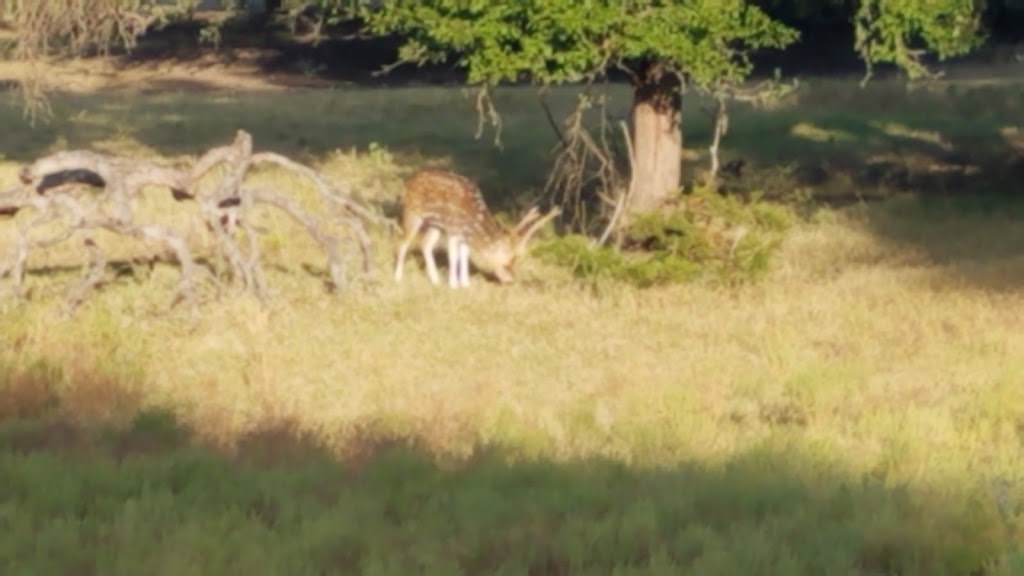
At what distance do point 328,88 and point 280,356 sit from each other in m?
28.5

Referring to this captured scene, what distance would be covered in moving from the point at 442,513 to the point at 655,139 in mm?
14055

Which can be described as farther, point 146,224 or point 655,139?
point 655,139

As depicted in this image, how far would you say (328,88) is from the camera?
41.8 meters

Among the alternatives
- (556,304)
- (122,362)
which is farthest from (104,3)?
(122,362)

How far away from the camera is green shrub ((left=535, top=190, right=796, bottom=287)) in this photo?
19.0 m

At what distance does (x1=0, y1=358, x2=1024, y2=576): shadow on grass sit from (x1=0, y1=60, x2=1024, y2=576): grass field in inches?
0.8

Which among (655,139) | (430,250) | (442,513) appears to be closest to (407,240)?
(430,250)

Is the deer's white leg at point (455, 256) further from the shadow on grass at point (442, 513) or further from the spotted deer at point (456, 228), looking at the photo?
the shadow on grass at point (442, 513)

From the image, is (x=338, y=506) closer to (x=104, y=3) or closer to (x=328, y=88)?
(x=104, y=3)

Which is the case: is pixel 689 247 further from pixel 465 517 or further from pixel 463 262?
pixel 465 517

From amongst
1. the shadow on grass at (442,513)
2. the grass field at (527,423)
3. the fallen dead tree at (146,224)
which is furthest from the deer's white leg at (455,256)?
the shadow on grass at (442,513)

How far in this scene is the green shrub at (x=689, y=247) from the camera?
1895cm

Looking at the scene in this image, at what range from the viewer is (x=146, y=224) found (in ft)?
55.1

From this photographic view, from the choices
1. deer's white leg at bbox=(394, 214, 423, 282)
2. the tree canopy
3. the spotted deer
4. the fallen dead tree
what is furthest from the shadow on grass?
the tree canopy
